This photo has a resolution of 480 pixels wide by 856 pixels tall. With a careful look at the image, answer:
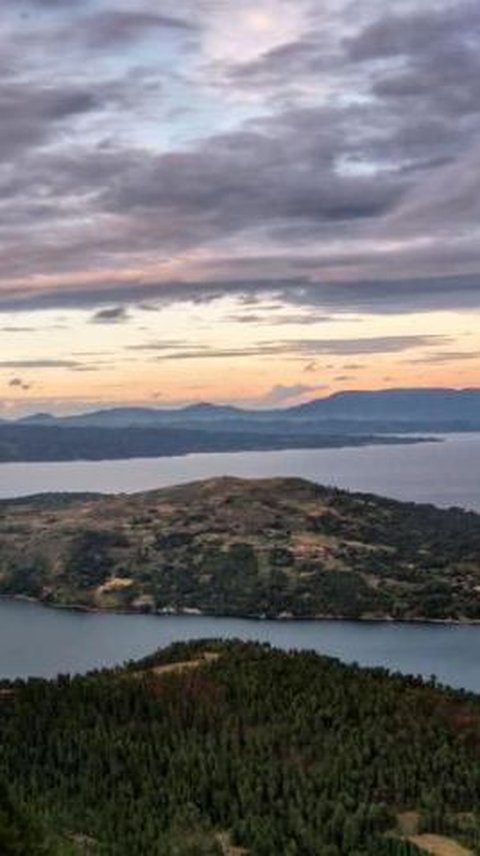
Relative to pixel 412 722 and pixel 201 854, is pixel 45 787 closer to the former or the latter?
pixel 201 854

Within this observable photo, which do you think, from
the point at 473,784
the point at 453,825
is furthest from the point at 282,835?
the point at 473,784

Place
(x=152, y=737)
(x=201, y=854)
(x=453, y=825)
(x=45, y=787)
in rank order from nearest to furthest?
(x=201, y=854), (x=453, y=825), (x=45, y=787), (x=152, y=737)

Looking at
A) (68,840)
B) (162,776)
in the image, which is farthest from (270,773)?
(68,840)

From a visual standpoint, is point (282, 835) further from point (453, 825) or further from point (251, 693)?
point (251, 693)

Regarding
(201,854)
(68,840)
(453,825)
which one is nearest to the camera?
(68,840)

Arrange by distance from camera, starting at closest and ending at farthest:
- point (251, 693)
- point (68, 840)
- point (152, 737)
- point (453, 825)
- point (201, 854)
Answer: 1. point (68, 840)
2. point (201, 854)
3. point (453, 825)
4. point (152, 737)
5. point (251, 693)

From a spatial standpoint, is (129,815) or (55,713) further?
(55,713)
